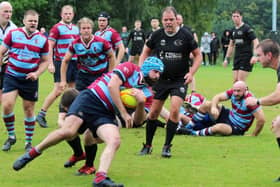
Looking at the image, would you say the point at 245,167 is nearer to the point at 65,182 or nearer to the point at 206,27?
the point at 65,182

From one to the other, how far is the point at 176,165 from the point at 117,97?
190 centimetres

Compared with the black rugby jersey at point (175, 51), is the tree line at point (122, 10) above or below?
below

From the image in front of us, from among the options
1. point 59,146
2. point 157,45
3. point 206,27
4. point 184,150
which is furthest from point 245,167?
point 206,27

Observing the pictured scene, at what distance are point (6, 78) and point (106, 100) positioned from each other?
294 cm

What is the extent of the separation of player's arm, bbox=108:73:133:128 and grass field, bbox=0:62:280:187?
2.68 feet

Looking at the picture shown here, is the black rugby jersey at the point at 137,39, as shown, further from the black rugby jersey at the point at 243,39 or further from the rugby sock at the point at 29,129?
the rugby sock at the point at 29,129

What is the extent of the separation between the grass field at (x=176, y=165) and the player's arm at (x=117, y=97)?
2.68 ft

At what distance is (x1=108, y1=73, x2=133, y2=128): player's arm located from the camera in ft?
26.4

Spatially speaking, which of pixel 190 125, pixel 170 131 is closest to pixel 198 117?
pixel 190 125

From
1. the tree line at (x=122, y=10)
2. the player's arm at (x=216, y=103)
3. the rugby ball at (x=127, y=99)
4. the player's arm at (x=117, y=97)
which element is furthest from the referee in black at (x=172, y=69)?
the tree line at (x=122, y=10)

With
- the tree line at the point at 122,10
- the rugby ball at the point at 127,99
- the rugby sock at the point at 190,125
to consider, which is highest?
the rugby ball at the point at 127,99

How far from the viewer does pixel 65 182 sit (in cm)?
841

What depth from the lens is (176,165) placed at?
956cm

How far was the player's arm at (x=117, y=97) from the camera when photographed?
8.05 m
